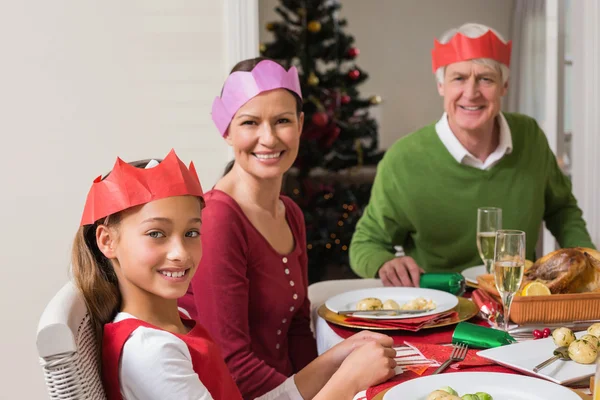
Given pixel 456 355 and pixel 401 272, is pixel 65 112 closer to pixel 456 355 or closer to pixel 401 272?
pixel 401 272

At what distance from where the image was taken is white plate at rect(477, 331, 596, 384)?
1.20 meters

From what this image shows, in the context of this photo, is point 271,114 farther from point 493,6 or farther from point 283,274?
point 493,6

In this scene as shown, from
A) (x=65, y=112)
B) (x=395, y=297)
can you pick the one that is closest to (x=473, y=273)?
(x=395, y=297)

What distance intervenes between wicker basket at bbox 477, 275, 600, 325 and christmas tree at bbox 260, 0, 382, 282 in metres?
3.33

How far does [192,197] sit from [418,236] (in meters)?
1.33

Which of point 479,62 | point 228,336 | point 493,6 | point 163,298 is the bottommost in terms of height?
point 228,336

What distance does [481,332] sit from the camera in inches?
55.5

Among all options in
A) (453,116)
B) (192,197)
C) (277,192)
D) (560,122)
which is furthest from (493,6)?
(192,197)

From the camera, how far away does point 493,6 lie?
24.1ft

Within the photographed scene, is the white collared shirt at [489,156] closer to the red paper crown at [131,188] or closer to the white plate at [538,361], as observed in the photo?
the white plate at [538,361]

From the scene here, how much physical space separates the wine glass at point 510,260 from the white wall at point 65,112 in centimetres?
155

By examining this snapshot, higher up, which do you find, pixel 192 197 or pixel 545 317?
pixel 192 197

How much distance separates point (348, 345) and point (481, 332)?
29 cm

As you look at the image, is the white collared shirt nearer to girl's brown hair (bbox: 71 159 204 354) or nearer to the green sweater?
the green sweater
